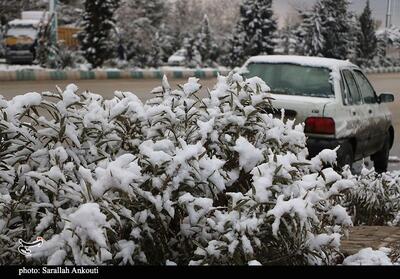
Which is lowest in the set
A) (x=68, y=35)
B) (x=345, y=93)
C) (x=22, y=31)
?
(x=68, y=35)

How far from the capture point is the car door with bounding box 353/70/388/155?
829 centimetres

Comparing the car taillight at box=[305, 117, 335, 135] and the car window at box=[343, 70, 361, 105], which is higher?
the car window at box=[343, 70, 361, 105]

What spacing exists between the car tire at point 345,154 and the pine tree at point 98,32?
2588 centimetres

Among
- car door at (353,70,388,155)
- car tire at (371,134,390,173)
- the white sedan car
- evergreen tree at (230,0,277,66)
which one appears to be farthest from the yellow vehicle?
the white sedan car

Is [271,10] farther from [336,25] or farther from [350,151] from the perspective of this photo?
[350,151]

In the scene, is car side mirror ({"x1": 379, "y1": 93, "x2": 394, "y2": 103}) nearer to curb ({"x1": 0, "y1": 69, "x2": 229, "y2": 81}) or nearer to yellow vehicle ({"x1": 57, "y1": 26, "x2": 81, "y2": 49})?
curb ({"x1": 0, "y1": 69, "x2": 229, "y2": 81})

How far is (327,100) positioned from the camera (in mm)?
7117

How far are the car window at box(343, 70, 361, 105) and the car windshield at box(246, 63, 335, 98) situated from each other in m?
0.40

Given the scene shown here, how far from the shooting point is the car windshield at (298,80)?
7438 millimetres

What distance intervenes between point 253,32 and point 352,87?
1424 inches

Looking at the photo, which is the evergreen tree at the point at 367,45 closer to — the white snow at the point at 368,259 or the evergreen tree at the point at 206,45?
the evergreen tree at the point at 206,45

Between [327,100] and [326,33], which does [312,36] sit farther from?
[327,100]

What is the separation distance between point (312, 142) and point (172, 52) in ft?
139

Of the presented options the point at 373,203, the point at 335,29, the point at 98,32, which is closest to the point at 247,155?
the point at 373,203
